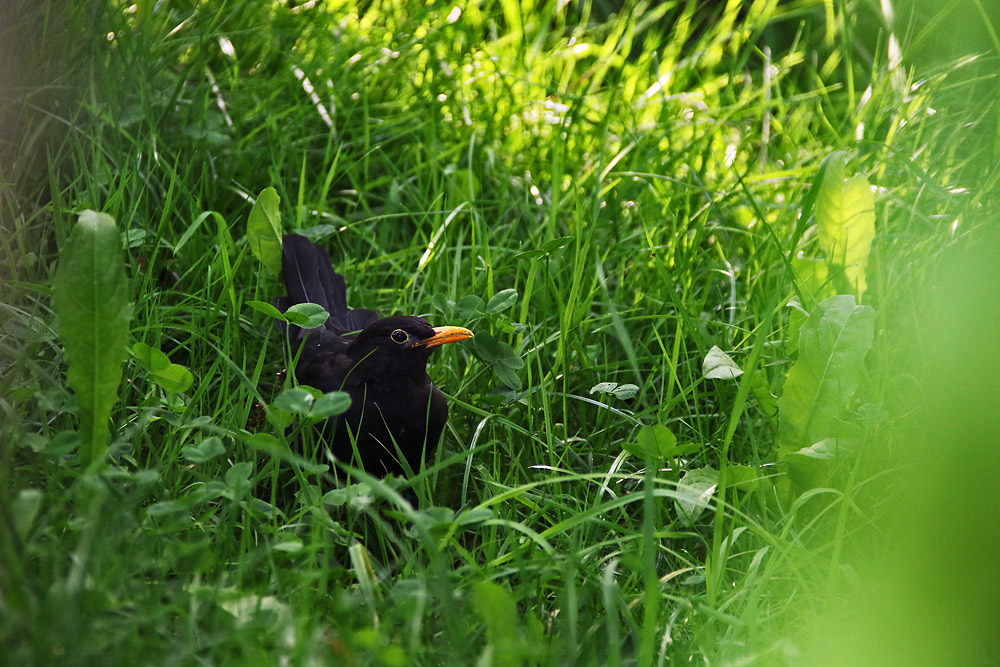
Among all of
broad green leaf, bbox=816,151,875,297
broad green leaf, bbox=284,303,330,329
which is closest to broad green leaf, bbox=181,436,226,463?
broad green leaf, bbox=284,303,330,329

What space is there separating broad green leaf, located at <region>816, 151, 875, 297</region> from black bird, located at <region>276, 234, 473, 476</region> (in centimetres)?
110

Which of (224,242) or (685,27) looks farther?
(685,27)

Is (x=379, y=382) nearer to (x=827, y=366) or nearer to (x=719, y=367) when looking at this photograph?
(x=719, y=367)

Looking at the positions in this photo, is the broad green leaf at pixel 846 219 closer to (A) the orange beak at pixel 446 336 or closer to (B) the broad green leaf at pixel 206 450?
(A) the orange beak at pixel 446 336

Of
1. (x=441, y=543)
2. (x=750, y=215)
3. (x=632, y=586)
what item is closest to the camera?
(x=441, y=543)

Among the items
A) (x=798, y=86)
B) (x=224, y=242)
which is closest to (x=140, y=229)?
(x=224, y=242)

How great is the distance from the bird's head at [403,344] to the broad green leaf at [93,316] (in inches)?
33.7

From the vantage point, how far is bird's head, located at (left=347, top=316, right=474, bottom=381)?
8.41ft

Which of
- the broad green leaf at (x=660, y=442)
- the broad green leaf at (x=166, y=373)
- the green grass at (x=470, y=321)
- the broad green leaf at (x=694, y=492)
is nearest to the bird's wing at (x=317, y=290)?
the green grass at (x=470, y=321)

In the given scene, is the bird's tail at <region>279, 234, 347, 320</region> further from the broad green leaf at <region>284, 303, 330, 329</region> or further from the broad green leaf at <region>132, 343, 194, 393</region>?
the broad green leaf at <region>132, 343, 194, 393</region>

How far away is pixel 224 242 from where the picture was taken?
2572 millimetres

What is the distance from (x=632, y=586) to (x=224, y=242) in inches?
59.0

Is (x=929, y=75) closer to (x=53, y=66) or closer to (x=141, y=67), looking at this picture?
(x=141, y=67)

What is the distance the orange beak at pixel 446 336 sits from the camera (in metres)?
2.54
